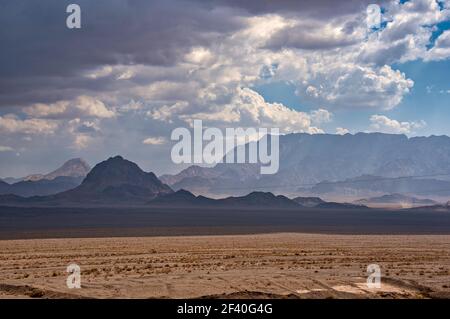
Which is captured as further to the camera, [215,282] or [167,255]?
[167,255]

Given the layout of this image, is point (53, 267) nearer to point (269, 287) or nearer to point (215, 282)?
point (215, 282)

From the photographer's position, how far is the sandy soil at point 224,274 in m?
25.5

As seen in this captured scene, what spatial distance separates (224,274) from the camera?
106ft

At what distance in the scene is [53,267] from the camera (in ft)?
121

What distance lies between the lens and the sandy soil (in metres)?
25.5

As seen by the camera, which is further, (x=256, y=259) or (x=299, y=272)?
(x=256, y=259)

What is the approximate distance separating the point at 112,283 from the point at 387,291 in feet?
39.9

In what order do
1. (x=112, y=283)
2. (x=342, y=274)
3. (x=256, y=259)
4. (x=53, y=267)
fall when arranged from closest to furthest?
(x=112, y=283), (x=342, y=274), (x=53, y=267), (x=256, y=259)

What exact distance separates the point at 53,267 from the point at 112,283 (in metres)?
10.1
